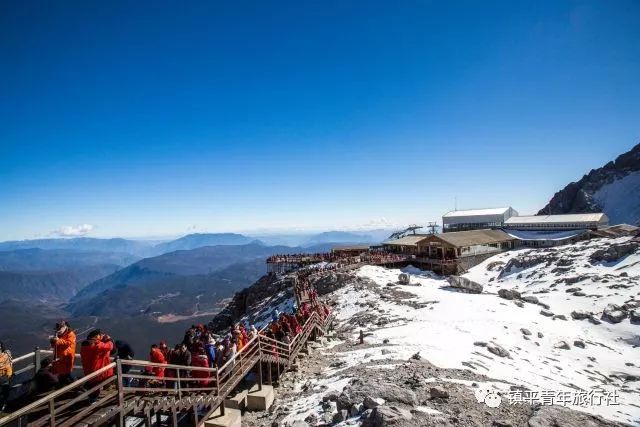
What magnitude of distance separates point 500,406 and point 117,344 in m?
12.6

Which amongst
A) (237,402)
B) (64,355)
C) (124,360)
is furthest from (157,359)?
(237,402)

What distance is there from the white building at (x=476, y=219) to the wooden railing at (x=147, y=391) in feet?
241

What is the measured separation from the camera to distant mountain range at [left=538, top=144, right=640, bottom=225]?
3453 inches

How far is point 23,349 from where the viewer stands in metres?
169

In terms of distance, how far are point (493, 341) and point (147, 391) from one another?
64.7ft

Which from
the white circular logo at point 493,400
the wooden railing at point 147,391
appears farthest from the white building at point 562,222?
the wooden railing at point 147,391

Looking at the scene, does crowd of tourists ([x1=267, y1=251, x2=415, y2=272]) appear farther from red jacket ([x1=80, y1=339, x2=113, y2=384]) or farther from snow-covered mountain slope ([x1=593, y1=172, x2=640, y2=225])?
snow-covered mountain slope ([x1=593, y1=172, x2=640, y2=225])

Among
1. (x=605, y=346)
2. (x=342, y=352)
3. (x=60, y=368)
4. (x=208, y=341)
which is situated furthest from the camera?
(x=605, y=346)

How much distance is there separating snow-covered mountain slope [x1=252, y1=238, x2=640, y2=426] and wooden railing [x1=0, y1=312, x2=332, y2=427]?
215 cm

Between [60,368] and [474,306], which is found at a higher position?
[60,368]

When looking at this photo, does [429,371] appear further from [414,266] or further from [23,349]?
[23,349]

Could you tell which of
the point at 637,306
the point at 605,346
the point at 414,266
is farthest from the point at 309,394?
the point at 414,266

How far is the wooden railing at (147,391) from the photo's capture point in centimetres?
723

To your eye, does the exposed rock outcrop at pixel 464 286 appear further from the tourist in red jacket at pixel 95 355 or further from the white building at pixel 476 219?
the white building at pixel 476 219
